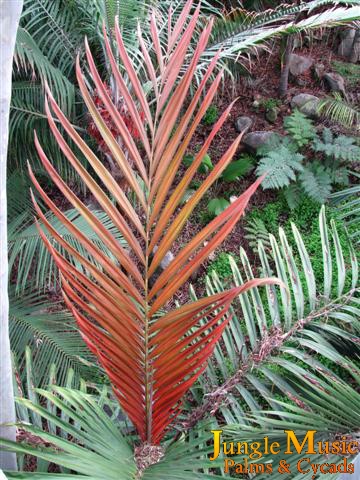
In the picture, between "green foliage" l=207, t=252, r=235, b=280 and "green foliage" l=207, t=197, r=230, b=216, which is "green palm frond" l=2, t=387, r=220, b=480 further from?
"green foliage" l=207, t=197, r=230, b=216

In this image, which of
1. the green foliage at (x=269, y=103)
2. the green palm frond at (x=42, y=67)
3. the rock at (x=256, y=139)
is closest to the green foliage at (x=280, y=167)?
the rock at (x=256, y=139)

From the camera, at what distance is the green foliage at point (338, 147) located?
126 inches

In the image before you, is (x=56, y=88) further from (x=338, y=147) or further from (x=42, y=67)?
(x=338, y=147)

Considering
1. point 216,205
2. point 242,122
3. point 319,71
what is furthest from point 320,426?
point 319,71

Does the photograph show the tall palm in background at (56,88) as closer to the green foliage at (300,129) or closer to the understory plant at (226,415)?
the green foliage at (300,129)

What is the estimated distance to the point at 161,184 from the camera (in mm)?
896

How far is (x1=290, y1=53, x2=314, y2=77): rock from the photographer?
3971 millimetres

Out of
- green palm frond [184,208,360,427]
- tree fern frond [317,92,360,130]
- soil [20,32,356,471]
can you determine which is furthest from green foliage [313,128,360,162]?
green palm frond [184,208,360,427]

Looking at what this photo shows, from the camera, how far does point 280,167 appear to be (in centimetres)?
316

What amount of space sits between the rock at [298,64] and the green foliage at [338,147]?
851mm

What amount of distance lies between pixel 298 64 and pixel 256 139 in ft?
3.05

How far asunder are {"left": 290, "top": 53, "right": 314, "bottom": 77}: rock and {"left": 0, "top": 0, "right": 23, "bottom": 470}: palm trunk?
3.70 meters

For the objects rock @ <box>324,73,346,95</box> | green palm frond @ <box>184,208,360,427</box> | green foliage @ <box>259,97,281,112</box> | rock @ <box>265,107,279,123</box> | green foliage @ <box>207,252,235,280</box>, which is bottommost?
green palm frond @ <box>184,208,360,427</box>

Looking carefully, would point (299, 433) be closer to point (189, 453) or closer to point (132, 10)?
point (189, 453)
